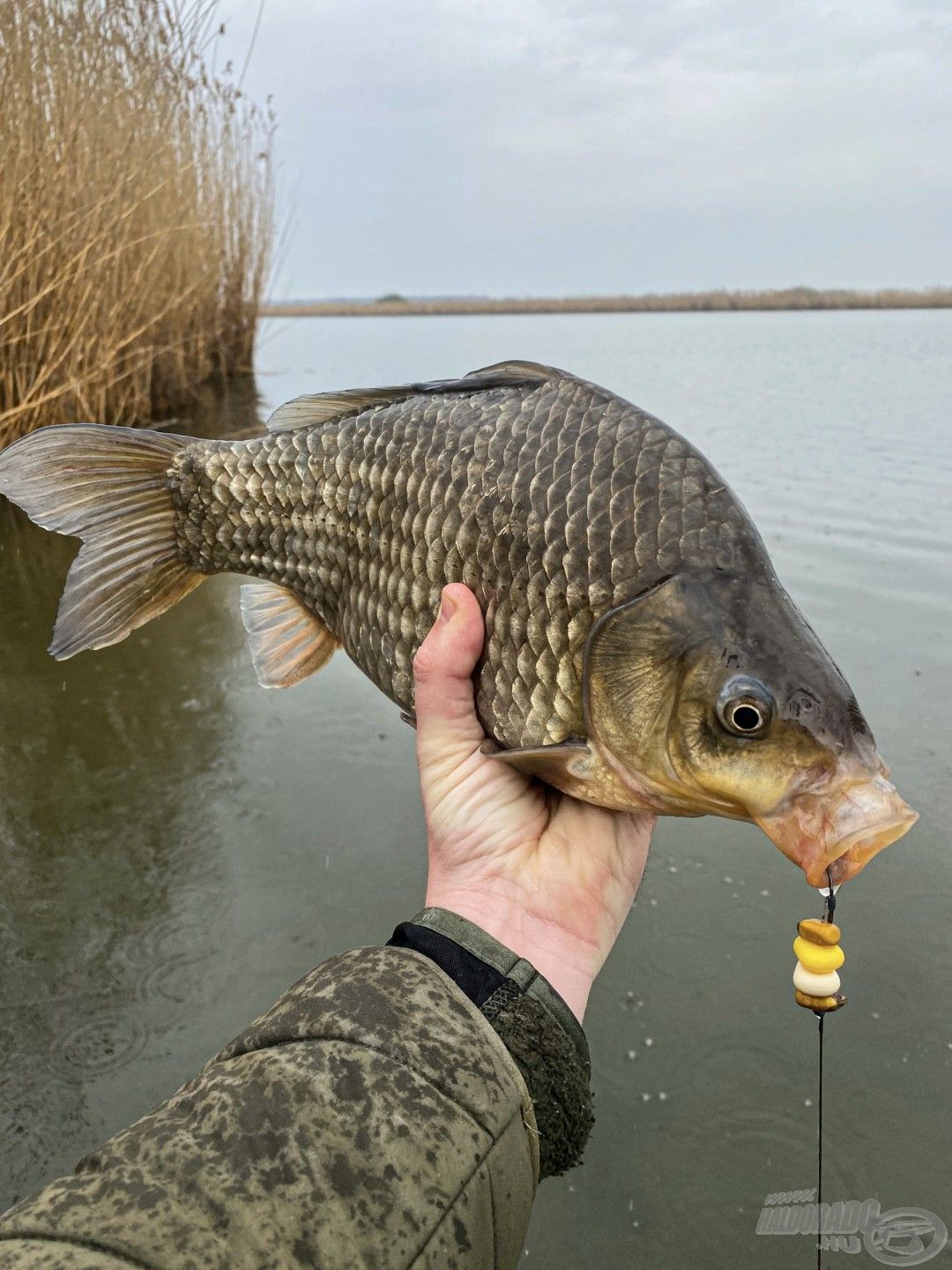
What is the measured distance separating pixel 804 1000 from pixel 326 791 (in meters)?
2.17

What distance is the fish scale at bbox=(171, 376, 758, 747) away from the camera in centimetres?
157

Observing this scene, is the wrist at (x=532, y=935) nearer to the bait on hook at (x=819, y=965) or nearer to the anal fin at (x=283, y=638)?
the bait on hook at (x=819, y=965)

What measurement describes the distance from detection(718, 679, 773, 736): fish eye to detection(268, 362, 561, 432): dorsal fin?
25.9 inches

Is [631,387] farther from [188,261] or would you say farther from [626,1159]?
[626,1159]

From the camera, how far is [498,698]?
5.58 ft

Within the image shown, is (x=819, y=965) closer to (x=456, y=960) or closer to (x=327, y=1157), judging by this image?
(x=456, y=960)

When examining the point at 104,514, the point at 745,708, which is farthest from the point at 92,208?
the point at 745,708

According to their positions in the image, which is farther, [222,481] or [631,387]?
[631,387]

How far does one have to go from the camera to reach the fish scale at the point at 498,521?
157 centimetres

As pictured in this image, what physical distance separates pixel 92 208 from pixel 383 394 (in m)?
5.62

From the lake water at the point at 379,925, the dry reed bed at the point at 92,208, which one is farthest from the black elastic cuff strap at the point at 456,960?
the dry reed bed at the point at 92,208

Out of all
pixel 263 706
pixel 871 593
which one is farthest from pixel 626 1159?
pixel 871 593

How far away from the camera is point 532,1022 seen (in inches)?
52.9

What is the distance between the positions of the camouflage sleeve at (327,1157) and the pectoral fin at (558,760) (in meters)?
0.41
